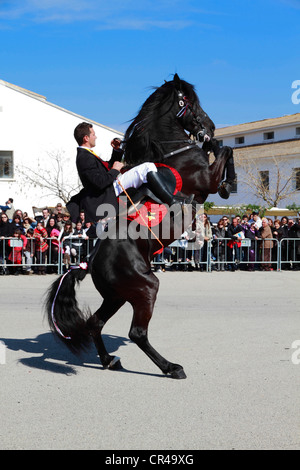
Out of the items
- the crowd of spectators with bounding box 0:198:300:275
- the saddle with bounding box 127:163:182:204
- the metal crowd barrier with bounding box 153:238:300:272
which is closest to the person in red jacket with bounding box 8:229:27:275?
the crowd of spectators with bounding box 0:198:300:275

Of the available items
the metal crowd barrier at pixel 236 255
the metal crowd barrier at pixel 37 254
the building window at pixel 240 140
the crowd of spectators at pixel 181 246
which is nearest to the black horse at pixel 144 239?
the crowd of spectators at pixel 181 246

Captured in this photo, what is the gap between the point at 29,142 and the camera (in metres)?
28.0

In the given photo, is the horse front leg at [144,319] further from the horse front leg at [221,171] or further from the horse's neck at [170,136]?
the horse's neck at [170,136]

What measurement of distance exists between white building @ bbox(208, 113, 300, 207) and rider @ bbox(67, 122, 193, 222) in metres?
34.3

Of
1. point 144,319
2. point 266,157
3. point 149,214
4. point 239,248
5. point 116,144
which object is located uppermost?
point 266,157

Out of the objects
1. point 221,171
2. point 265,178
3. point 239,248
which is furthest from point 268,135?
point 221,171

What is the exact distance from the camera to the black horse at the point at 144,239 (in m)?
5.26

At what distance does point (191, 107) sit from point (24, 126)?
22785 mm

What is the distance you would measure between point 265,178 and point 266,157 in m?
2.18

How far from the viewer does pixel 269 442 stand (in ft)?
11.8

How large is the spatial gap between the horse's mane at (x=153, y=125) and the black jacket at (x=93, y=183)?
0.61 m

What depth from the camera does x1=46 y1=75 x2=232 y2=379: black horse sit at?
5262 millimetres

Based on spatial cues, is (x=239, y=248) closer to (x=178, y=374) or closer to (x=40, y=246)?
(x=40, y=246)
